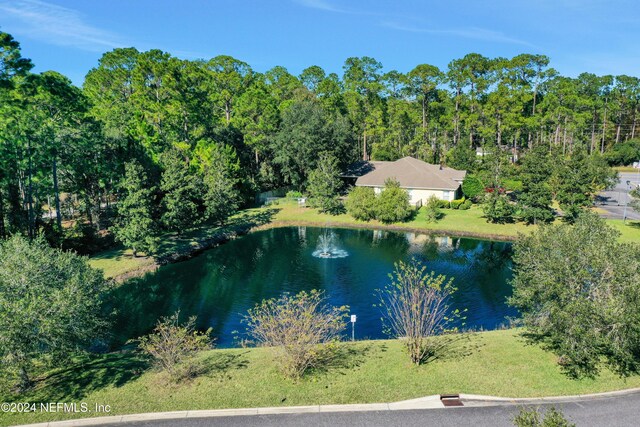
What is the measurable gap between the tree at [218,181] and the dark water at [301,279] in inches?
170

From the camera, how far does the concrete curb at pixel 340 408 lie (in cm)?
1384

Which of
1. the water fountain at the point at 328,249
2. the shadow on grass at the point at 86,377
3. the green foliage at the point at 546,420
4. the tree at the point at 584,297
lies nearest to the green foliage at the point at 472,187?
the water fountain at the point at 328,249

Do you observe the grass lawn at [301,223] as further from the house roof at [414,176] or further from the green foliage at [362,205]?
the house roof at [414,176]

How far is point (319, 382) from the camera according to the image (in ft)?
52.7

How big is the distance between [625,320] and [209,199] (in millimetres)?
38792

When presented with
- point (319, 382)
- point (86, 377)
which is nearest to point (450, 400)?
point (319, 382)

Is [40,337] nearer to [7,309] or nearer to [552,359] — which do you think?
[7,309]

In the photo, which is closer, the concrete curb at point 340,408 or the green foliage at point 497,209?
the concrete curb at point 340,408

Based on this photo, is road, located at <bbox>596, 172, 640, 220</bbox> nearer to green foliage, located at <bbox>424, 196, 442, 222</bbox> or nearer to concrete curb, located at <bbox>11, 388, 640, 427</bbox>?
green foliage, located at <bbox>424, 196, 442, 222</bbox>

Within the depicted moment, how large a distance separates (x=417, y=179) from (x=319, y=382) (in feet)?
142

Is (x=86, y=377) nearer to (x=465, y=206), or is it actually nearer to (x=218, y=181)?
(x=218, y=181)

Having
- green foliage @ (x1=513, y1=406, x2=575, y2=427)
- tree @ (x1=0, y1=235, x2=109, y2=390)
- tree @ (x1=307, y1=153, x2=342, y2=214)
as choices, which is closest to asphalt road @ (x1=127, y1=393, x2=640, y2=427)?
tree @ (x1=0, y1=235, x2=109, y2=390)

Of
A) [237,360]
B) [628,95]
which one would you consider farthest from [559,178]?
[628,95]

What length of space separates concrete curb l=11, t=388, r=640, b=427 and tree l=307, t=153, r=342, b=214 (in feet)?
129
